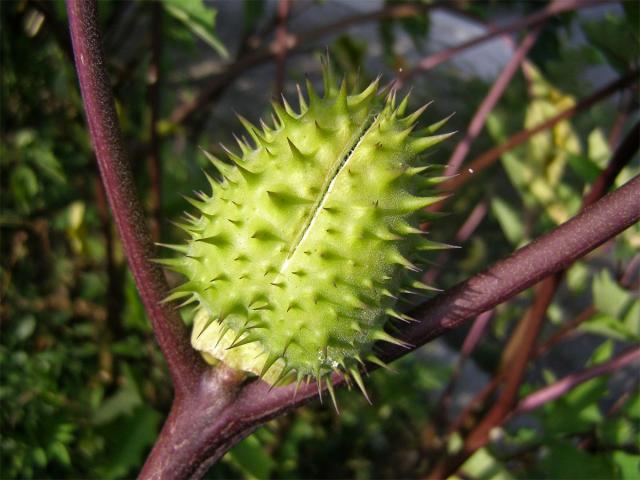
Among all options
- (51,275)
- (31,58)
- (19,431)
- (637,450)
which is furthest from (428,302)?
(51,275)

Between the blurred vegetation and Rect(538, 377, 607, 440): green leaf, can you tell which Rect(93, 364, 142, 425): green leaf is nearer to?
the blurred vegetation

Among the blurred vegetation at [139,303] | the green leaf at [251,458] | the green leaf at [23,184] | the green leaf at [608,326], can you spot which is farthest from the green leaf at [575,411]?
the green leaf at [23,184]

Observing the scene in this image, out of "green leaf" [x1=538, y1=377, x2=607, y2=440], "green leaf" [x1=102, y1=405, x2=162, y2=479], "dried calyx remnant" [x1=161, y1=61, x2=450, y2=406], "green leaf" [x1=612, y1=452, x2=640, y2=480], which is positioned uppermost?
"dried calyx remnant" [x1=161, y1=61, x2=450, y2=406]

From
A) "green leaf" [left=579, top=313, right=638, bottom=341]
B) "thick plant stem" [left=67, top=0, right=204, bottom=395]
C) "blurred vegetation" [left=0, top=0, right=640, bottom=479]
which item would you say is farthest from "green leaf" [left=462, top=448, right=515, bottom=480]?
"thick plant stem" [left=67, top=0, right=204, bottom=395]

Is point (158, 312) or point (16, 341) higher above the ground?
point (158, 312)

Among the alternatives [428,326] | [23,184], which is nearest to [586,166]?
[428,326]

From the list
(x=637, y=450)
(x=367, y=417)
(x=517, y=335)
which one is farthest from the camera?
(x=367, y=417)

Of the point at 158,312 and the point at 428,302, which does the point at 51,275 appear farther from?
the point at 428,302
